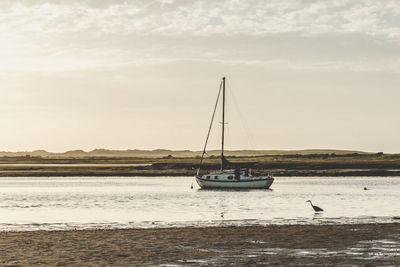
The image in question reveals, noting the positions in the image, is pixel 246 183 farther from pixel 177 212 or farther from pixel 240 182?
pixel 177 212

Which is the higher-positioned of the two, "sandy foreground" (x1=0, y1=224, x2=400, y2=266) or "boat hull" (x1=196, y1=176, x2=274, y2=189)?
"boat hull" (x1=196, y1=176, x2=274, y2=189)

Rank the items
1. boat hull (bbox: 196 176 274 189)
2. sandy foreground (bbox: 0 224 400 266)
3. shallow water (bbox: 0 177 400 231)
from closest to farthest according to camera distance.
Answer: sandy foreground (bbox: 0 224 400 266) → shallow water (bbox: 0 177 400 231) → boat hull (bbox: 196 176 274 189)

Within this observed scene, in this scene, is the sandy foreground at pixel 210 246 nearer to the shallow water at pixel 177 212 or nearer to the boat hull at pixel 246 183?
the shallow water at pixel 177 212

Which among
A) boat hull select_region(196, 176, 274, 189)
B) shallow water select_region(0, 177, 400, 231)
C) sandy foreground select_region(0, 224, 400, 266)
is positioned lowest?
shallow water select_region(0, 177, 400, 231)

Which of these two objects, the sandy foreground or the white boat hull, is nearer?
the sandy foreground

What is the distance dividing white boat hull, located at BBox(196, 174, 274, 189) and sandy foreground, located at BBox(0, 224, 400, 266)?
41.2 m

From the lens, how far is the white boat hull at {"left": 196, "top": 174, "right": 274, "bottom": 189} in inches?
2790

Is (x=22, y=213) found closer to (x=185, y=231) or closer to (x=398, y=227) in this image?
(x=185, y=231)

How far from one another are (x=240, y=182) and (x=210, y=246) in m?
47.9

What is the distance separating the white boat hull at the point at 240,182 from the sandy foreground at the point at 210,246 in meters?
41.2

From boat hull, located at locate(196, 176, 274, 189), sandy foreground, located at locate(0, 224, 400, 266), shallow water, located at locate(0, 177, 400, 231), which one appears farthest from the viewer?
boat hull, located at locate(196, 176, 274, 189)

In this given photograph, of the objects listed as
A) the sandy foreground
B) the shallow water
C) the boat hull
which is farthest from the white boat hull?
the sandy foreground

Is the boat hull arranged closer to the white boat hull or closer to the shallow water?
the white boat hull

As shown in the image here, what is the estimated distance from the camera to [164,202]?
50.3 m
